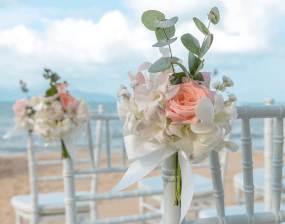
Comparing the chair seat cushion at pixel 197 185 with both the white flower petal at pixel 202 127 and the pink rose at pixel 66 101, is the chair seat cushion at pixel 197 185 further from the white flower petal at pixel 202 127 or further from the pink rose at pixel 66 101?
the white flower petal at pixel 202 127

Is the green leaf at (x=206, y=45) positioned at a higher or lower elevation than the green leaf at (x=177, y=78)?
higher

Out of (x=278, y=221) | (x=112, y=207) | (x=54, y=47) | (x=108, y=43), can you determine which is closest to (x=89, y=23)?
(x=108, y=43)

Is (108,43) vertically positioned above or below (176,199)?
above

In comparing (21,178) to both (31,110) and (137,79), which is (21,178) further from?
(137,79)

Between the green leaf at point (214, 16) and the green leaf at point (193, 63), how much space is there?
60 millimetres

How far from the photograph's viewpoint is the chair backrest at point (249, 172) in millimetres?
767

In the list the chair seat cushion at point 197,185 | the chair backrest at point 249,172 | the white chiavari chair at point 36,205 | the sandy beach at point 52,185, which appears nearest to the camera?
the chair backrest at point 249,172

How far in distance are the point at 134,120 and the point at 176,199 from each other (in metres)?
0.17

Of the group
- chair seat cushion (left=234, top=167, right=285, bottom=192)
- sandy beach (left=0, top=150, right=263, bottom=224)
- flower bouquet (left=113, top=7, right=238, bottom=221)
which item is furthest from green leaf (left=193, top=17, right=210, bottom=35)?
sandy beach (left=0, top=150, right=263, bottom=224)

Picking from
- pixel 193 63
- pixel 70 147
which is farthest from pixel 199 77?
pixel 70 147

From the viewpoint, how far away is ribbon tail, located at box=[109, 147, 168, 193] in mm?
604

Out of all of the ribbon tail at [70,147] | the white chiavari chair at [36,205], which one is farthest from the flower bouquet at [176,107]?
the white chiavari chair at [36,205]

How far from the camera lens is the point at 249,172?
31.8 inches

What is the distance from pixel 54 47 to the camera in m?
22.7
